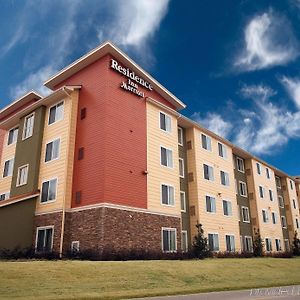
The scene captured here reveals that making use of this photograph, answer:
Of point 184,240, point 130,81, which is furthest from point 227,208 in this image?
point 130,81

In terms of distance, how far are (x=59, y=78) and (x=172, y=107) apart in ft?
37.8

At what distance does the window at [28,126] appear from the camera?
3153 cm

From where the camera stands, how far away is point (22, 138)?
31922 mm

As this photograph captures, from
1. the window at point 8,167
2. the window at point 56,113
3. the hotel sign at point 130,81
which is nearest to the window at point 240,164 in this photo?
the hotel sign at point 130,81

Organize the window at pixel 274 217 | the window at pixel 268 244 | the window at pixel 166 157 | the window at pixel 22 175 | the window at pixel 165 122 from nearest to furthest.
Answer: the window at pixel 22 175
the window at pixel 166 157
the window at pixel 165 122
the window at pixel 268 244
the window at pixel 274 217

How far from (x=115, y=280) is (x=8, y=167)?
22.1 meters

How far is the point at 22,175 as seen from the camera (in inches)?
1191

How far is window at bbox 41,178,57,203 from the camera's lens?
26789 mm

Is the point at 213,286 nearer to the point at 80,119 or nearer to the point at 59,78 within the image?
the point at 80,119

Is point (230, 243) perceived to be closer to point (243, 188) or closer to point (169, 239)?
point (243, 188)

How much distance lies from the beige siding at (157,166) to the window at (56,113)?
24.9 ft

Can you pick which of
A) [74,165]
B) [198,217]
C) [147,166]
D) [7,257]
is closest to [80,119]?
[74,165]

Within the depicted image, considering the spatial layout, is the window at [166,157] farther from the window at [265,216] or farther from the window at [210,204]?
the window at [265,216]

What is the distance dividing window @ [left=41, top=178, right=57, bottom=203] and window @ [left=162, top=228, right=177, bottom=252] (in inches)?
366
